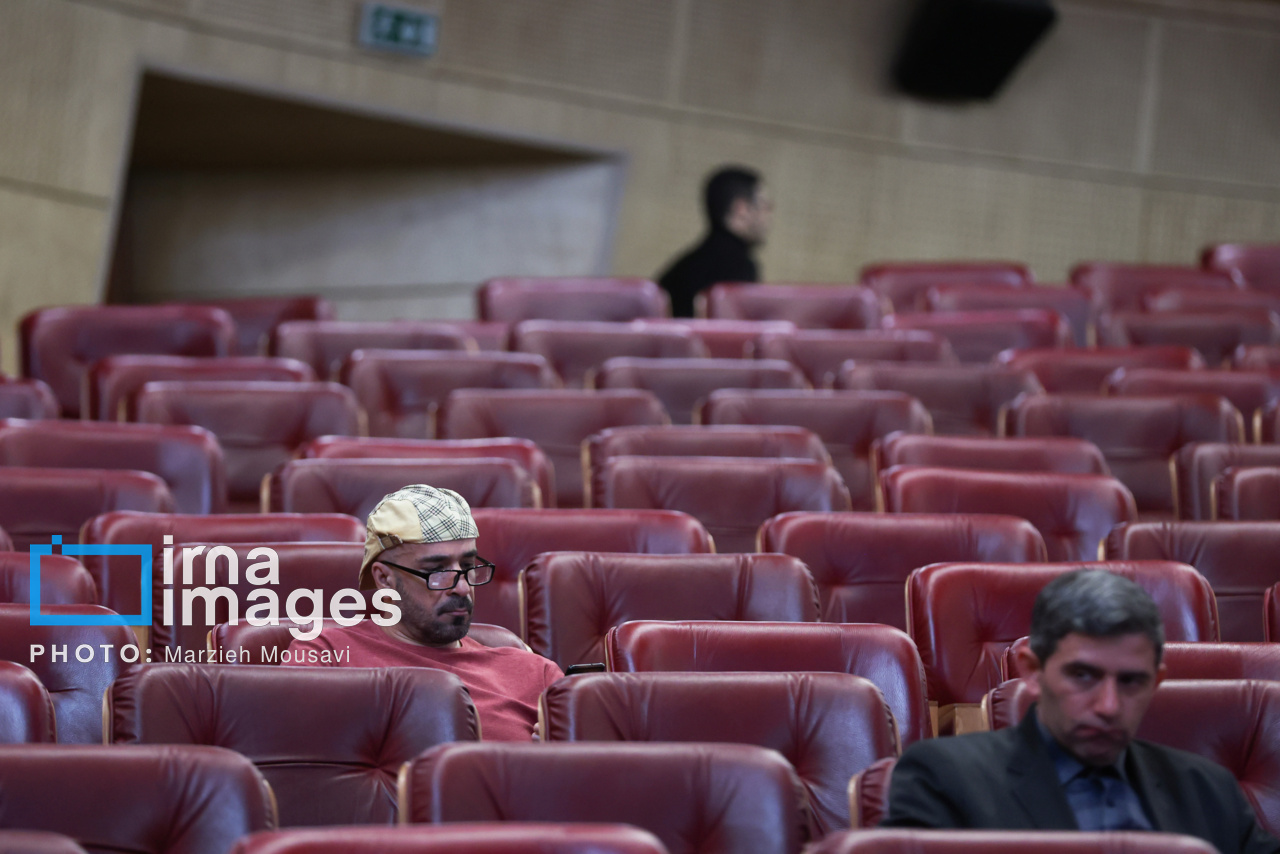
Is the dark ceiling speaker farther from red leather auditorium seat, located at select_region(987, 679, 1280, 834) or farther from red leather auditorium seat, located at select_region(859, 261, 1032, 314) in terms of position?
red leather auditorium seat, located at select_region(987, 679, 1280, 834)

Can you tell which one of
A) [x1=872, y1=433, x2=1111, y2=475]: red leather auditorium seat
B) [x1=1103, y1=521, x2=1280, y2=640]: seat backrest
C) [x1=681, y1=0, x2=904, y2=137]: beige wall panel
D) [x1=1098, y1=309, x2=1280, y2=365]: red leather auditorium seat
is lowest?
[x1=1103, y1=521, x2=1280, y2=640]: seat backrest

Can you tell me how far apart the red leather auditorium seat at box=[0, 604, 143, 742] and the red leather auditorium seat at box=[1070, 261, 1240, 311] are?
3.50m

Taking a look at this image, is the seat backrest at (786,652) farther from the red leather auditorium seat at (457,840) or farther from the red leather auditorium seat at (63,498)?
the red leather auditorium seat at (63,498)

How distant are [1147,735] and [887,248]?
13.5 ft

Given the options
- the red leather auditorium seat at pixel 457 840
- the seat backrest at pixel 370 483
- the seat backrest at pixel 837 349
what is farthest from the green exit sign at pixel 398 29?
the red leather auditorium seat at pixel 457 840

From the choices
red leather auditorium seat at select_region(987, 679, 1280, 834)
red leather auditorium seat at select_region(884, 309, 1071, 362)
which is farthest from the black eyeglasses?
red leather auditorium seat at select_region(884, 309, 1071, 362)

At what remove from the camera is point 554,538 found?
6.88 feet

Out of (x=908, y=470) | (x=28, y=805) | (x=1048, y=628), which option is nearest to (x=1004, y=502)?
(x=908, y=470)

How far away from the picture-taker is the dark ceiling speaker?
16.7 ft

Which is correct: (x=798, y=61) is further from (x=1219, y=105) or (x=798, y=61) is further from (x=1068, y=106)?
(x=1219, y=105)

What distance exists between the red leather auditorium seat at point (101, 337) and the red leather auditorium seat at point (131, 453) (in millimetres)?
861

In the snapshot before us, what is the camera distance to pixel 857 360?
11.5 ft

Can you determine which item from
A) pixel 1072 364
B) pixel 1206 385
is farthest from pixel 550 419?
pixel 1206 385

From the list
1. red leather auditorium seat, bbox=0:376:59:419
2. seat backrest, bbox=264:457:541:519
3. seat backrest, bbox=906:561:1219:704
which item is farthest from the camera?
red leather auditorium seat, bbox=0:376:59:419
